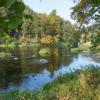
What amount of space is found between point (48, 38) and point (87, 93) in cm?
7961

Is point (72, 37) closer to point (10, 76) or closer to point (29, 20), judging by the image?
point (10, 76)

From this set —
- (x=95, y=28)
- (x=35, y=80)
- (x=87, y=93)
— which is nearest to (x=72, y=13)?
(x=95, y=28)

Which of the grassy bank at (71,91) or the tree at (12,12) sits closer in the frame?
the tree at (12,12)

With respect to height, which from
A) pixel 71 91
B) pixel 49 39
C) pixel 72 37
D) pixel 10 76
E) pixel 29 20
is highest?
pixel 29 20

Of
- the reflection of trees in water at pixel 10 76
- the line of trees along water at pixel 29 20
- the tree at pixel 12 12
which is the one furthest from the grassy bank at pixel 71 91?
the reflection of trees in water at pixel 10 76

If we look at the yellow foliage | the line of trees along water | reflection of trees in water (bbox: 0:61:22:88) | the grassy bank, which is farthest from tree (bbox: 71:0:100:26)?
the yellow foliage

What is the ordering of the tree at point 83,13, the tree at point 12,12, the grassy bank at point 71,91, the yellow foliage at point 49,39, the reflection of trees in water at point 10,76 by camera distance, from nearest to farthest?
the tree at point 12,12 → the grassy bank at point 71,91 → the tree at point 83,13 → the reflection of trees in water at point 10,76 → the yellow foliage at point 49,39

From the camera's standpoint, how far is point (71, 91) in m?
11.4

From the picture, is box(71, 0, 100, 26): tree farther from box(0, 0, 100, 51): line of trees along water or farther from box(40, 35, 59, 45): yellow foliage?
Result: box(40, 35, 59, 45): yellow foliage

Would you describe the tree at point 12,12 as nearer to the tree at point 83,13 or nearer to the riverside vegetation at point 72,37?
the riverside vegetation at point 72,37

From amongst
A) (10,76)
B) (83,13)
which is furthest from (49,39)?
(83,13)

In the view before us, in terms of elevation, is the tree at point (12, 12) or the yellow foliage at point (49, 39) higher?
the tree at point (12, 12)

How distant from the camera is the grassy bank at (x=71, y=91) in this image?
972cm

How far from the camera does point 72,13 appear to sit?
15.8 m
